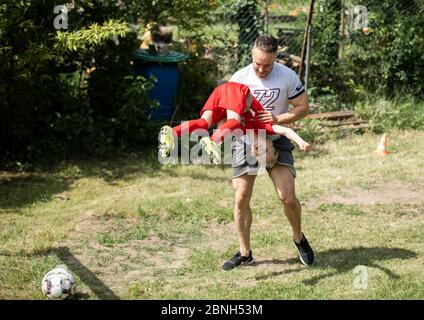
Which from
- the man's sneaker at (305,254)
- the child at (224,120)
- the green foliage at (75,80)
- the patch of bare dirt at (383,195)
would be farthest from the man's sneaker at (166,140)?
the green foliage at (75,80)

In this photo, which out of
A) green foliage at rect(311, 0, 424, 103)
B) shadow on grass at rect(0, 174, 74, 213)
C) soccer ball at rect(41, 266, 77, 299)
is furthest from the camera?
green foliage at rect(311, 0, 424, 103)

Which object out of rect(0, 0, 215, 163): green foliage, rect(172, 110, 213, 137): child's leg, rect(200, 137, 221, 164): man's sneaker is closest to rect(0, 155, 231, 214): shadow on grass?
rect(0, 0, 215, 163): green foliage

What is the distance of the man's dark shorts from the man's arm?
0.74 ft

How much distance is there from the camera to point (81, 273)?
5883 millimetres

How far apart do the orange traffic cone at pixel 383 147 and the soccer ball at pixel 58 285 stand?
5418mm

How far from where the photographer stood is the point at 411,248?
250 inches

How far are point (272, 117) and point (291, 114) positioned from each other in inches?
7.9

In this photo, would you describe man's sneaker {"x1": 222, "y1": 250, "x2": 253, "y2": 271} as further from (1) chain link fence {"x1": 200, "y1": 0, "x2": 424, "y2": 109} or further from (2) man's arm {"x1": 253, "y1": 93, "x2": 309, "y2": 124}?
(1) chain link fence {"x1": 200, "y1": 0, "x2": 424, "y2": 109}

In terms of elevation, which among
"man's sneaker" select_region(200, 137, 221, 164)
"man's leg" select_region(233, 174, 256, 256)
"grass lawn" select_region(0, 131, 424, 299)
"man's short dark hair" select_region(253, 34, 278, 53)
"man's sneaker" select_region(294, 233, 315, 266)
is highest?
"man's short dark hair" select_region(253, 34, 278, 53)

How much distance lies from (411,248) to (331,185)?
2.00 metres

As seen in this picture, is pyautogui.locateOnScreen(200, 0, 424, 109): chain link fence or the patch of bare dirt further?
pyautogui.locateOnScreen(200, 0, 424, 109): chain link fence

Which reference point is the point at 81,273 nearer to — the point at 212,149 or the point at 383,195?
the point at 212,149

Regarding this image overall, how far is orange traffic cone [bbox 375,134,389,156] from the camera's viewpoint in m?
9.48

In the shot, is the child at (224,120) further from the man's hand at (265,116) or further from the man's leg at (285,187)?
the man's leg at (285,187)
